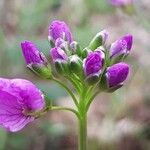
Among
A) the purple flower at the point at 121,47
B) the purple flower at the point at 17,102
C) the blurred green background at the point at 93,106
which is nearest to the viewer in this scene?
the purple flower at the point at 17,102

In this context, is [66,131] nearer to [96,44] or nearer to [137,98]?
[137,98]

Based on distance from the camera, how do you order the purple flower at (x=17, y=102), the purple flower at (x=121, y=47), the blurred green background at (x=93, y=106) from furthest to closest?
the blurred green background at (x=93, y=106) → the purple flower at (x=121, y=47) → the purple flower at (x=17, y=102)

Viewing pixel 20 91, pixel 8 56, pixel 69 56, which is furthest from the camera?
pixel 8 56

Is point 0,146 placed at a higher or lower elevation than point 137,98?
lower

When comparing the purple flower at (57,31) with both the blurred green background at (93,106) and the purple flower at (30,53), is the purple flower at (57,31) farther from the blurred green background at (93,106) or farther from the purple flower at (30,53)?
the blurred green background at (93,106)

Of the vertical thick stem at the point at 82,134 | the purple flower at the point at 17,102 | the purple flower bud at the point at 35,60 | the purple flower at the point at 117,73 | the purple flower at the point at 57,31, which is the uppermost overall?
the purple flower at the point at 57,31

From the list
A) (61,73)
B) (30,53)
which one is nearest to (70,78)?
(61,73)

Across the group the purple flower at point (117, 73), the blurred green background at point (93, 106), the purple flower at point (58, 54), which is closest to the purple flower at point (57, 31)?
the purple flower at point (58, 54)

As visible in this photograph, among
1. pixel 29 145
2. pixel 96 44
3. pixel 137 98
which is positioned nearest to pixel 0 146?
pixel 29 145
